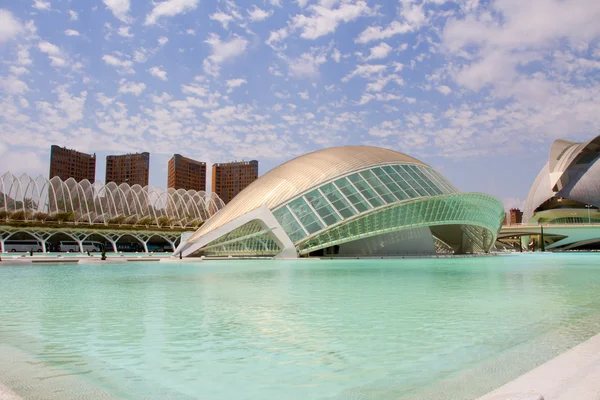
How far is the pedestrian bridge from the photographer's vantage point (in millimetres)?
74562

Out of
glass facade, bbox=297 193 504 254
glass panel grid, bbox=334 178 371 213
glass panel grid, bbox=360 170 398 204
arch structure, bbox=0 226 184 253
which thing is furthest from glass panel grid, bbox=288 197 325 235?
arch structure, bbox=0 226 184 253

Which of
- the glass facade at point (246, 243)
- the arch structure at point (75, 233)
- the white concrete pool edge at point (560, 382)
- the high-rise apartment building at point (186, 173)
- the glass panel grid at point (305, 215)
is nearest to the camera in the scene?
the white concrete pool edge at point (560, 382)

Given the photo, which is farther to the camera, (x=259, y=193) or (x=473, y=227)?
(x=473, y=227)

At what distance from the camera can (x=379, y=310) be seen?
29.5 feet

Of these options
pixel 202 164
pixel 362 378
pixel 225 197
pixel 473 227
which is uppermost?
pixel 202 164

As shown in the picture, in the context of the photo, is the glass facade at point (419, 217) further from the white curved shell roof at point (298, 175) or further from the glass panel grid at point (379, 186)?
the white curved shell roof at point (298, 175)

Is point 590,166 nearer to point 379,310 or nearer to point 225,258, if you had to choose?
point 225,258

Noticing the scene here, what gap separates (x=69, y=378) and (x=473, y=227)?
142 ft

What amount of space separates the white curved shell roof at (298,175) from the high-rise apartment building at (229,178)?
90.6 m

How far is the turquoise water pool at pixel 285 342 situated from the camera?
15.0ft

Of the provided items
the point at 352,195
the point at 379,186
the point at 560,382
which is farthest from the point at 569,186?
the point at 560,382

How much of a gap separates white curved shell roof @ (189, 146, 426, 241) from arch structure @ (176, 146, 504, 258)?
3.3 inches

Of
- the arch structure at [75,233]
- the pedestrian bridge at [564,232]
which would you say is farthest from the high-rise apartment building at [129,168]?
the pedestrian bridge at [564,232]

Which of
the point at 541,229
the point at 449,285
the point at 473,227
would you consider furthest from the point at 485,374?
the point at 541,229
